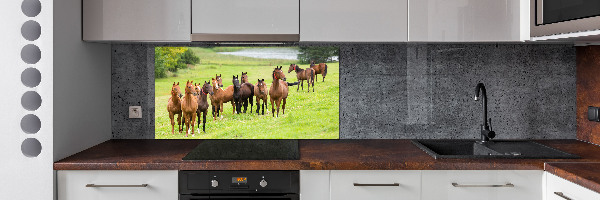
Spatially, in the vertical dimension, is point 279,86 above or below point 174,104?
above

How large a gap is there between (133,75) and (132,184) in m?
0.88

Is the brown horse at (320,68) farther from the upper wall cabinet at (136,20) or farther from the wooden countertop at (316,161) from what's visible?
the upper wall cabinet at (136,20)

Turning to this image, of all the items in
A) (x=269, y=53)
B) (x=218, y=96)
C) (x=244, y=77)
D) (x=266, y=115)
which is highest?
(x=269, y=53)

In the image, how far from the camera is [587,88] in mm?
2654

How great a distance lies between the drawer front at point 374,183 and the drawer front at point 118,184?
70 cm

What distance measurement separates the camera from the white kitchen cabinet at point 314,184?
208 centimetres

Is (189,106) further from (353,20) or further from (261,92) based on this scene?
(353,20)

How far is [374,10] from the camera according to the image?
2.37 meters

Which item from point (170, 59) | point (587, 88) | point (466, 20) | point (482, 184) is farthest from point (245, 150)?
point (587, 88)

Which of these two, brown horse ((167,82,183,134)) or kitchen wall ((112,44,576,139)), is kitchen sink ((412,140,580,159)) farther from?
brown horse ((167,82,183,134))

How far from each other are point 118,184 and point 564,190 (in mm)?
1813

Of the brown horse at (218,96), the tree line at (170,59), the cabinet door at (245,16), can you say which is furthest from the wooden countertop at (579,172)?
the tree line at (170,59)
